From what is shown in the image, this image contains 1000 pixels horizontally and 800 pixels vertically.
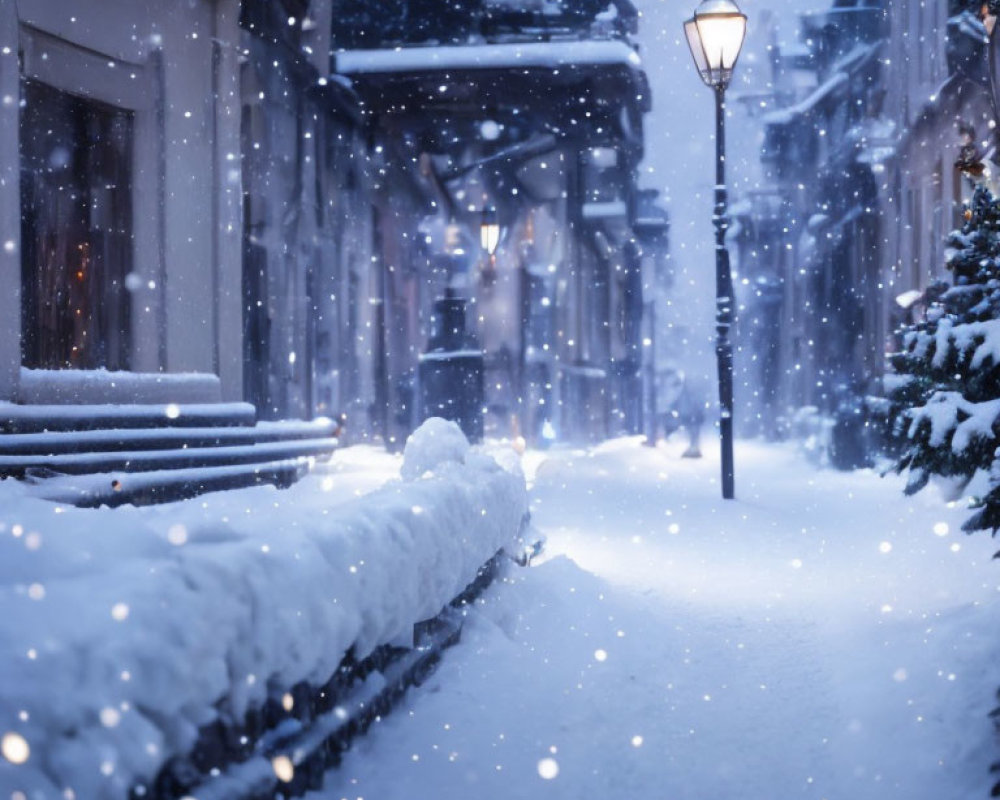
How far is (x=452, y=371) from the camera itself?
42.3 ft

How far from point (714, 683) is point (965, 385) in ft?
6.78

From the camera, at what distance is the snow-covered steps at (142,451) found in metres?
6.83

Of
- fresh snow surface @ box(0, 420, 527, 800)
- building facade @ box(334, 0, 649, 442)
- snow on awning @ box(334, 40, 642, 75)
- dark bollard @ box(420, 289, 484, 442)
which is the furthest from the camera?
building facade @ box(334, 0, 649, 442)

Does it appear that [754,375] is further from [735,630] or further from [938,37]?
[735,630]

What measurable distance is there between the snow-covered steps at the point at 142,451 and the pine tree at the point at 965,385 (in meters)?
5.11

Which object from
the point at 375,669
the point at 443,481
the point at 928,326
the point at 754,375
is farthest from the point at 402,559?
the point at 754,375

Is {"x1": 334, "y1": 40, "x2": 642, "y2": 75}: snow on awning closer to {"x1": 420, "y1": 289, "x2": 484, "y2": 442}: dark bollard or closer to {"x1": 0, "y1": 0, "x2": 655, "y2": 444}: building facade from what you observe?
{"x1": 0, "y1": 0, "x2": 655, "y2": 444}: building facade

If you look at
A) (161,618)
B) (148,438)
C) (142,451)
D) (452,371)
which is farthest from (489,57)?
(161,618)

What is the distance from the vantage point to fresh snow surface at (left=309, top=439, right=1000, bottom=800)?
431 cm

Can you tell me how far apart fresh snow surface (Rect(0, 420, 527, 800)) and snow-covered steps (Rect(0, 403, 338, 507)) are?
2672 mm

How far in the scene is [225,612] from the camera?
2.92 meters

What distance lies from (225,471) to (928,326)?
5.71m

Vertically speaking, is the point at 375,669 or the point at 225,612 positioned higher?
the point at 225,612

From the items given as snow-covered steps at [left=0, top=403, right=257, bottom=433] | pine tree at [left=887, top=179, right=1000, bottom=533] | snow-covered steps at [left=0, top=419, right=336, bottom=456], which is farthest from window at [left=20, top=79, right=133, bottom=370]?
pine tree at [left=887, top=179, right=1000, bottom=533]
